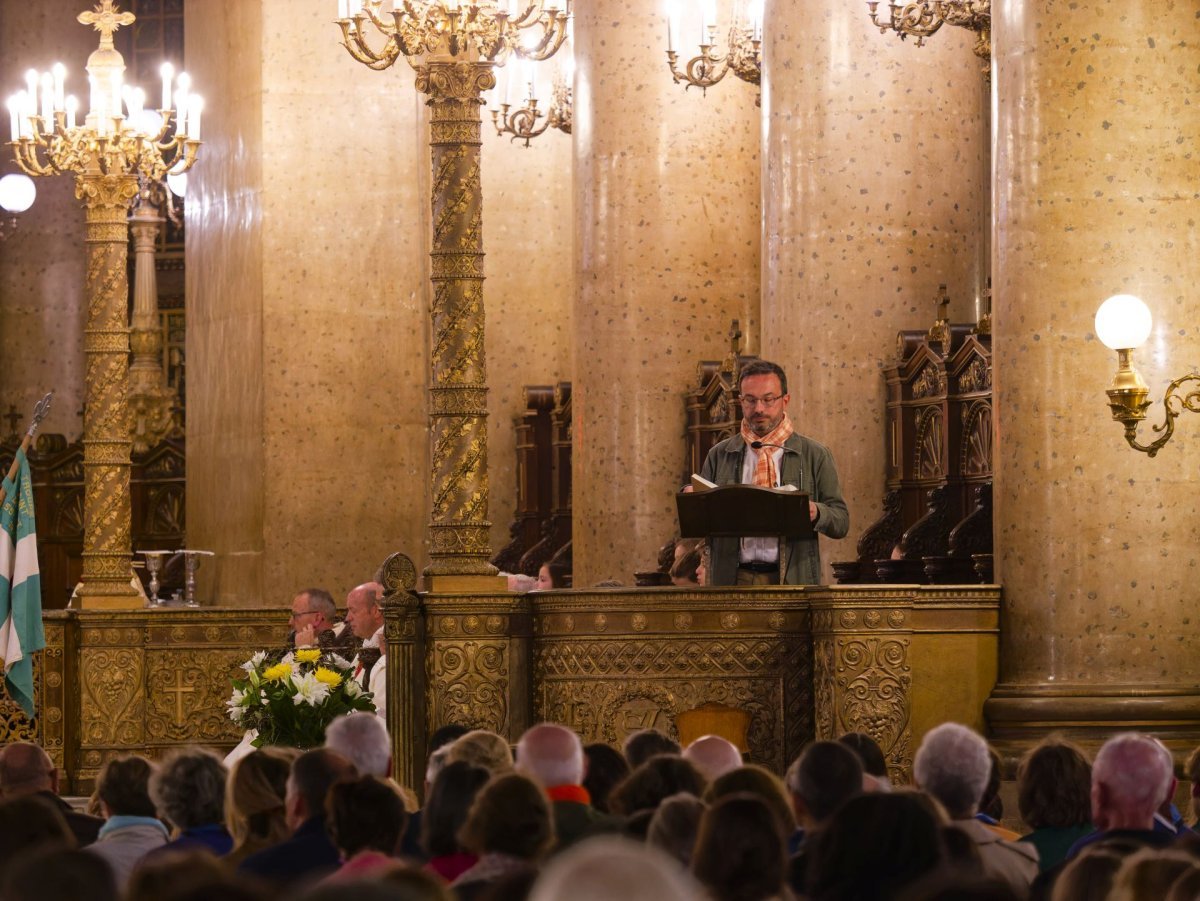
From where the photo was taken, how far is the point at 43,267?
29.9 meters

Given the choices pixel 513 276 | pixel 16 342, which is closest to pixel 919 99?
pixel 513 276

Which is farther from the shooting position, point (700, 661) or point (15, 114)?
point (15, 114)

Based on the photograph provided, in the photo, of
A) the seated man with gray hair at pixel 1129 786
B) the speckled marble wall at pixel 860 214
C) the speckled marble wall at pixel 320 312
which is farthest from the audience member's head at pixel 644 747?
the speckled marble wall at pixel 320 312

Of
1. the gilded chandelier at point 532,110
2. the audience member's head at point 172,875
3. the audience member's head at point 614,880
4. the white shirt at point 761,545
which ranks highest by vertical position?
the gilded chandelier at point 532,110

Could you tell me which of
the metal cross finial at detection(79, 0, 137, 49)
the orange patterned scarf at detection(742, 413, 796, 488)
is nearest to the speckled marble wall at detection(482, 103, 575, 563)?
the metal cross finial at detection(79, 0, 137, 49)

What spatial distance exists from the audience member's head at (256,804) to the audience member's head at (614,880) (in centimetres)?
376

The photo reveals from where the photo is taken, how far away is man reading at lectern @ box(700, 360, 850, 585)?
38.3ft

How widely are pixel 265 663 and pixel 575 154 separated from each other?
638 centimetres

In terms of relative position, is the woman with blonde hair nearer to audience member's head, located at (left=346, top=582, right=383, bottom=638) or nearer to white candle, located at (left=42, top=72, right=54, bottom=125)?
audience member's head, located at (left=346, top=582, right=383, bottom=638)

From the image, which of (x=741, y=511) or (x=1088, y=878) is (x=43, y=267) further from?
(x=1088, y=878)

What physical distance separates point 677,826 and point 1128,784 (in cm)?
139

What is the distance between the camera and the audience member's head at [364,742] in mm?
7652

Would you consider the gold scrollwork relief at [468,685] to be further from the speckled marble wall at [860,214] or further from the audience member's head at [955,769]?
the audience member's head at [955,769]

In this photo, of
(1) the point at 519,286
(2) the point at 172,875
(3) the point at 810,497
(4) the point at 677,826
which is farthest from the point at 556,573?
(2) the point at 172,875
